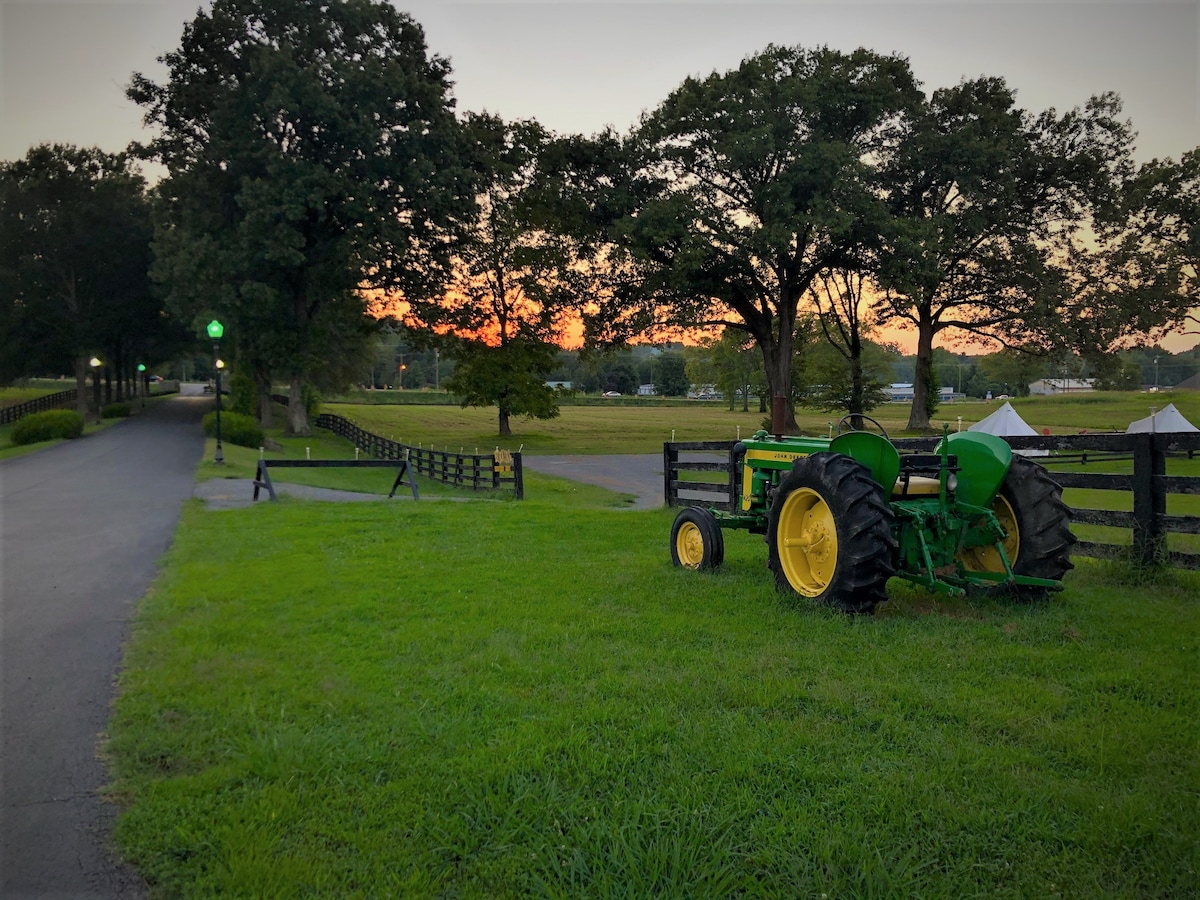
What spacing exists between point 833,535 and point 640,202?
29.3 meters

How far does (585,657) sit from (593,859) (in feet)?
7.26

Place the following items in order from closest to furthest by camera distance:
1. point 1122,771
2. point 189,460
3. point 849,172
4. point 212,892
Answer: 1. point 212,892
2. point 1122,771
3. point 189,460
4. point 849,172

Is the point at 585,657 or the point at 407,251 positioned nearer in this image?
the point at 585,657

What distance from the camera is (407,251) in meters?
36.9

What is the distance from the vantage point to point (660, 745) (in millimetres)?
3742

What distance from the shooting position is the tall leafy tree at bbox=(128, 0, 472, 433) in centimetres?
3238

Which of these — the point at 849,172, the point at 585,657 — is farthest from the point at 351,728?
the point at 849,172

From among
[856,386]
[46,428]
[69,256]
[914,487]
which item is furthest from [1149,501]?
[69,256]


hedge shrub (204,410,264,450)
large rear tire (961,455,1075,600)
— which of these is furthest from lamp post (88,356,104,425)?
large rear tire (961,455,1075,600)

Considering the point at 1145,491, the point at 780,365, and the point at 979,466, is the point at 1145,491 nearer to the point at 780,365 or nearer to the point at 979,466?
the point at 979,466

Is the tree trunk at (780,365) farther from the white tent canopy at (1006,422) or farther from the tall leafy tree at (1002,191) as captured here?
the white tent canopy at (1006,422)

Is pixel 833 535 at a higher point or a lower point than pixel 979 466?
lower

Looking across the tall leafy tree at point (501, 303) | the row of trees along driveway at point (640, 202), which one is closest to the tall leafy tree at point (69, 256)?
the row of trees along driveway at point (640, 202)

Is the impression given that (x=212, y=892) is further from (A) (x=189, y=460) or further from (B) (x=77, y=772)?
(A) (x=189, y=460)
